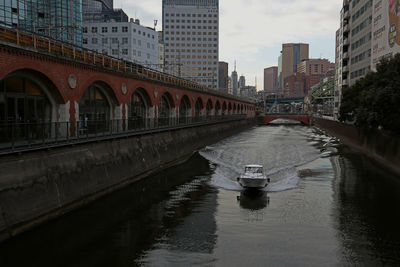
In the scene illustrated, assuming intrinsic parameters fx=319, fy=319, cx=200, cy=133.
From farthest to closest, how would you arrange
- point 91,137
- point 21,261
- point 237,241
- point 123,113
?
point 123,113
point 91,137
point 237,241
point 21,261

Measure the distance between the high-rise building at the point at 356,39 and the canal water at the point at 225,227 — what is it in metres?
38.5

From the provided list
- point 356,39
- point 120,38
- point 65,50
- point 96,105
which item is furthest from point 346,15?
point 65,50

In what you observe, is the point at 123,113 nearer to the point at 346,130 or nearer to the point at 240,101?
the point at 346,130

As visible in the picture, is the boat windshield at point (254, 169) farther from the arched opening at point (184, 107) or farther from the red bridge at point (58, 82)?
the arched opening at point (184, 107)

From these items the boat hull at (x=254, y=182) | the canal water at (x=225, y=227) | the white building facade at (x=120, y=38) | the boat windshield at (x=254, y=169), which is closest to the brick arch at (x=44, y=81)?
the canal water at (x=225, y=227)

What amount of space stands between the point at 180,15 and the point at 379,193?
17601 centimetres

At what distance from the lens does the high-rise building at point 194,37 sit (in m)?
184

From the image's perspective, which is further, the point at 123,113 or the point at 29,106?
the point at 123,113

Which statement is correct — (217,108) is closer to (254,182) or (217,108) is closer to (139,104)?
(139,104)

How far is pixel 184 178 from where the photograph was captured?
31078 mm

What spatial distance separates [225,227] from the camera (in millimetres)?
18422

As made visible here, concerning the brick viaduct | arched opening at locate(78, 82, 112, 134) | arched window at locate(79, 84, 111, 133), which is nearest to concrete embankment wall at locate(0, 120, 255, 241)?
arched opening at locate(78, 82, 112, 134)

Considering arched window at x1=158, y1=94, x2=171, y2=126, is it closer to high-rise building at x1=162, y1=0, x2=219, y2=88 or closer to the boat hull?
the boat hull

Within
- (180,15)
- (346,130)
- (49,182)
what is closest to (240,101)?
(346,130)
